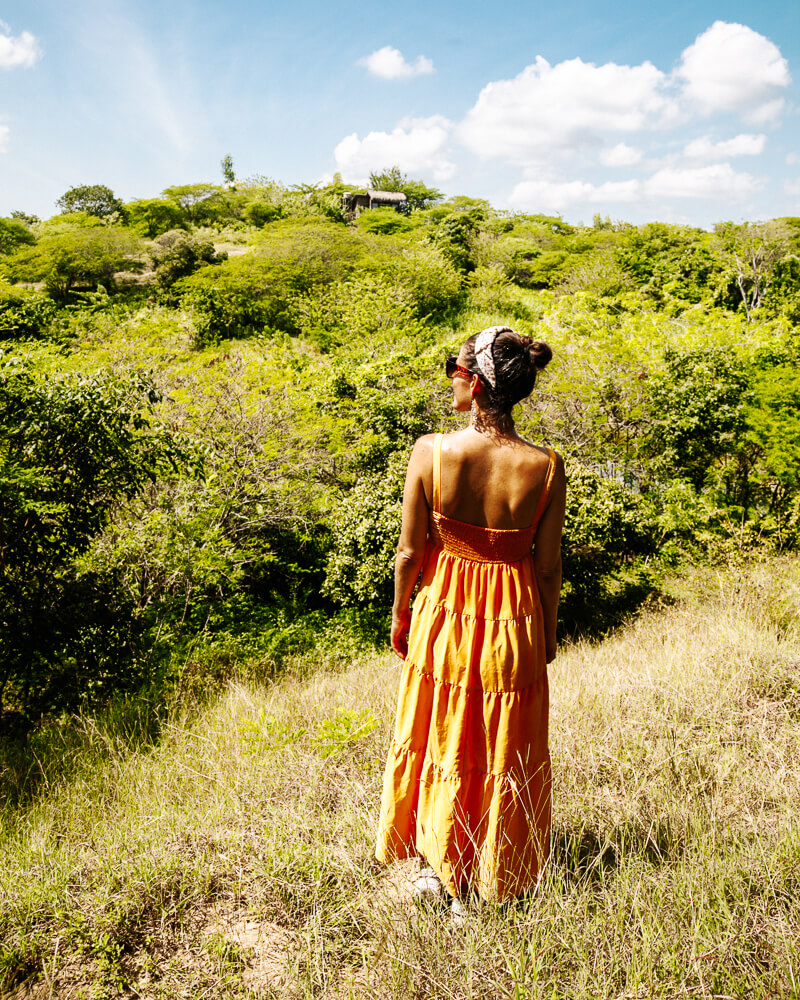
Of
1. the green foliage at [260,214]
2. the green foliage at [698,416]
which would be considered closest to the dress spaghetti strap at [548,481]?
the green foliage at [698,416]

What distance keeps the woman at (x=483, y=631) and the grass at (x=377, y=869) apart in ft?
0.65

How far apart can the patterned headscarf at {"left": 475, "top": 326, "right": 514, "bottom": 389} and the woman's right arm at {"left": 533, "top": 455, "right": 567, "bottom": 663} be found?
354 millimetres

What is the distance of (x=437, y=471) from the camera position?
6.25 feet

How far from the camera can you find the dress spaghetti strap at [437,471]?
74.6 inches

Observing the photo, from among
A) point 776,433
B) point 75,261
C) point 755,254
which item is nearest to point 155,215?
point 75,261

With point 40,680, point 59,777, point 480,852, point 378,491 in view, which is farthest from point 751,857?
point 378,491

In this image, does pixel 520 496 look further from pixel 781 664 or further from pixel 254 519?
pixel 254 519

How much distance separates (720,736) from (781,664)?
93 centimetres

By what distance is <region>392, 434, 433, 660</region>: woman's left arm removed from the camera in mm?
1920

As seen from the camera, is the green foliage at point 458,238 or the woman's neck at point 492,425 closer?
the woman's neck at point 492,425

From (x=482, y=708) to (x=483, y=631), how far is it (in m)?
0.26

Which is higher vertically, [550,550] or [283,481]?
[550,550]

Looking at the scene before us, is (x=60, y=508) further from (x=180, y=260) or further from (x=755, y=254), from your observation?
(x=755, y=254)

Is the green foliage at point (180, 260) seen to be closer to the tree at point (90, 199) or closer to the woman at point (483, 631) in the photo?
the tree at point (90, 199)
